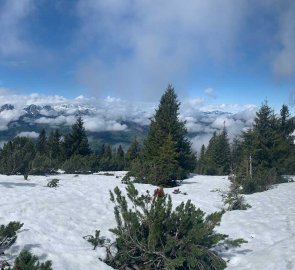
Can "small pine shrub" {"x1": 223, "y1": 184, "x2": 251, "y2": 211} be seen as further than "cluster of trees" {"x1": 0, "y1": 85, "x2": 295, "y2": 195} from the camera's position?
No

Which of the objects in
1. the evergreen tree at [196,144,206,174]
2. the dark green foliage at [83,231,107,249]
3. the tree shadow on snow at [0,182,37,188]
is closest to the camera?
the dark green foliage at [83,231,107,249]

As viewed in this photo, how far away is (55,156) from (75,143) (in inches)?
189

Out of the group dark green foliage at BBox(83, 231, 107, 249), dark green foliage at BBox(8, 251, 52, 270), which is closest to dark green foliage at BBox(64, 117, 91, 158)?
dark green foliage at BBox(83, 231, 107, 249)

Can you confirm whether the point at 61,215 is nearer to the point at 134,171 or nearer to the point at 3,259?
the point at 3,259

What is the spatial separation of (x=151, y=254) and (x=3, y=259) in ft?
12.7

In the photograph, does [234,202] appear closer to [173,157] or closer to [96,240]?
[96,240]

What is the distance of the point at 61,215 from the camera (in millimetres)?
12773

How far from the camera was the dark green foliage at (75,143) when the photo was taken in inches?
1907

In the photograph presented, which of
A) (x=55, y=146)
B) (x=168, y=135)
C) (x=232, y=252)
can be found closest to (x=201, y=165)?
(x=55, y=146)

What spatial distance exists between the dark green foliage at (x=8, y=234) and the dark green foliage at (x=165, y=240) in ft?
8.82

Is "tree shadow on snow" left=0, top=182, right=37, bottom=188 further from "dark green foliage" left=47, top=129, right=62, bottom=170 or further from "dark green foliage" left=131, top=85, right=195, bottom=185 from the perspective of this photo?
"dark green foliage" left=47, top=129, right=62, bottom=170

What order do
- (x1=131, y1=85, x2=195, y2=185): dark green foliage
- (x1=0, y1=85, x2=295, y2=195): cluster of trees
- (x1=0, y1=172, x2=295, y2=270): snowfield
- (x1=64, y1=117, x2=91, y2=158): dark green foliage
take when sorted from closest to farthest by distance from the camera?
(x1=0, y1=172, x2=295, y2=270): snowfield
(x1=0, y1=85, x2=295, y2=195): cluster of trees
(x1=131, y1=85, x2=195, y2=185): dark green foliage
(x1=64, y1=117, x2=91, y2=158): dark green foliage

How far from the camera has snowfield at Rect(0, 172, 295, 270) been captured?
945 cm

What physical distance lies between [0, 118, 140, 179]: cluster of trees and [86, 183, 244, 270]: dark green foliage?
13.1 metres
